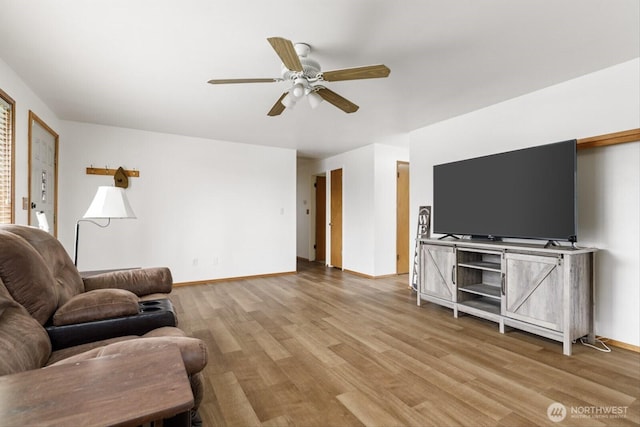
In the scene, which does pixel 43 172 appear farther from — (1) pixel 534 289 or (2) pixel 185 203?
(1) pixel 534 289

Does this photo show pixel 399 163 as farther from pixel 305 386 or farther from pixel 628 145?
pixel 305 386

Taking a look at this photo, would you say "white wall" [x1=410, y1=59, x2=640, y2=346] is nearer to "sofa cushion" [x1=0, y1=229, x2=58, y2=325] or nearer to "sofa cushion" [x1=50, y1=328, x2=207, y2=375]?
"sofa cushion" [x1=50, y1=328, x2=207, y2=375]

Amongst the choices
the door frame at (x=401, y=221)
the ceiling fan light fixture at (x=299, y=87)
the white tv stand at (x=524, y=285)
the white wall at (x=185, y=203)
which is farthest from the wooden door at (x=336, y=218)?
the ceiling fan light fixture at (x=299, y=87)

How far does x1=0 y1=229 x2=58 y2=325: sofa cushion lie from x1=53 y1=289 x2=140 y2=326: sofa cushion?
71 mm

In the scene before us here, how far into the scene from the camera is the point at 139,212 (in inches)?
179

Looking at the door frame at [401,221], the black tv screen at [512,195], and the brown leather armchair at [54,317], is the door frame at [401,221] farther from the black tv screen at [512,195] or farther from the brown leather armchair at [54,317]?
the brown leather armchair at [54,317]

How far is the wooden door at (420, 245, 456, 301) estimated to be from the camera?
132 inches

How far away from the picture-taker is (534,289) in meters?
2.62

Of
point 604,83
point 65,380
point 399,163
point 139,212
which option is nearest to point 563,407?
point 65,380

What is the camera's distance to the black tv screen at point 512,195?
8.50 feet

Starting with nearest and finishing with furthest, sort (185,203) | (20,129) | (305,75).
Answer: (305,75) < (20,129) < (185,203)

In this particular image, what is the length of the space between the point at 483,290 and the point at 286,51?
2954 mm

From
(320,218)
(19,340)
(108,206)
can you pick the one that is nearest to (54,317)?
(19,340)

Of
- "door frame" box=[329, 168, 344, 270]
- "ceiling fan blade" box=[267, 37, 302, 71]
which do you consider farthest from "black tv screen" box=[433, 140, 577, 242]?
"door frame" box=[329, 168, 344, 270]
